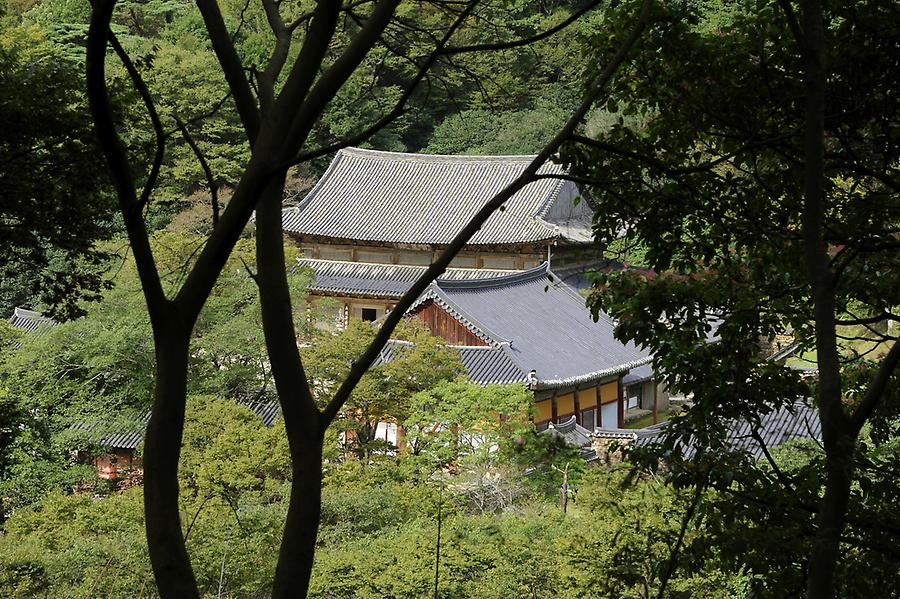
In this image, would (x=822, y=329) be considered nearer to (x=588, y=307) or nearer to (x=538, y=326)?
(x=588, y=307)

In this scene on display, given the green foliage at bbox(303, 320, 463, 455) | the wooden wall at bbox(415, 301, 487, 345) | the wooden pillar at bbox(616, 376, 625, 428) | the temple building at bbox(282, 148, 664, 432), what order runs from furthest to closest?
the wooden pillar at bbox(616, 376, 625, 428)
the temple building at bbox(282, 148, 664, 432)
the wooden wall at bbox(415, 301, 487, 345)
the green foliage at bbox(303, 320, 463, 455)

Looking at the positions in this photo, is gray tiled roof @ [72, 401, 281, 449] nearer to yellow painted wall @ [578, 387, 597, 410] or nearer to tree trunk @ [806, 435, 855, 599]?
yellow painted wall @ [578, 387, 597, 410]

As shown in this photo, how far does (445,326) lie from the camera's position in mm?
19141

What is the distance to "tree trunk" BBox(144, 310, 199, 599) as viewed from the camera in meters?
2.13

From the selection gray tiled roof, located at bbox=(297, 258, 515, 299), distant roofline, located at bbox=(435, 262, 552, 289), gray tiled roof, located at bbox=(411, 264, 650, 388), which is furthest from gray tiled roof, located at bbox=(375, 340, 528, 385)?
gray tiled roof, located at bbox=(297, 258, 515, 299)

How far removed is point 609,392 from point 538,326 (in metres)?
2.07

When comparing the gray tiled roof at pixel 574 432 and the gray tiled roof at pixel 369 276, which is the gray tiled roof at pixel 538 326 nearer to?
the gray tiled roof at pixel 574 432

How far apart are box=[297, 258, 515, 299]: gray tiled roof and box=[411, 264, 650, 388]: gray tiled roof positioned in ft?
13.2

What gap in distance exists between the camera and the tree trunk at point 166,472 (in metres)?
2.13

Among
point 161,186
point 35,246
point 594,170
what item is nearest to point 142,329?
point 35,246

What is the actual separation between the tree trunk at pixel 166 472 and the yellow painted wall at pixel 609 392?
59.1 feet

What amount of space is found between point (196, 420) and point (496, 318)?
28.2 ft

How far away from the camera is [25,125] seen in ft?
15.9

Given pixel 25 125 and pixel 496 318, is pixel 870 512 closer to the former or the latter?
pixel 25 125
